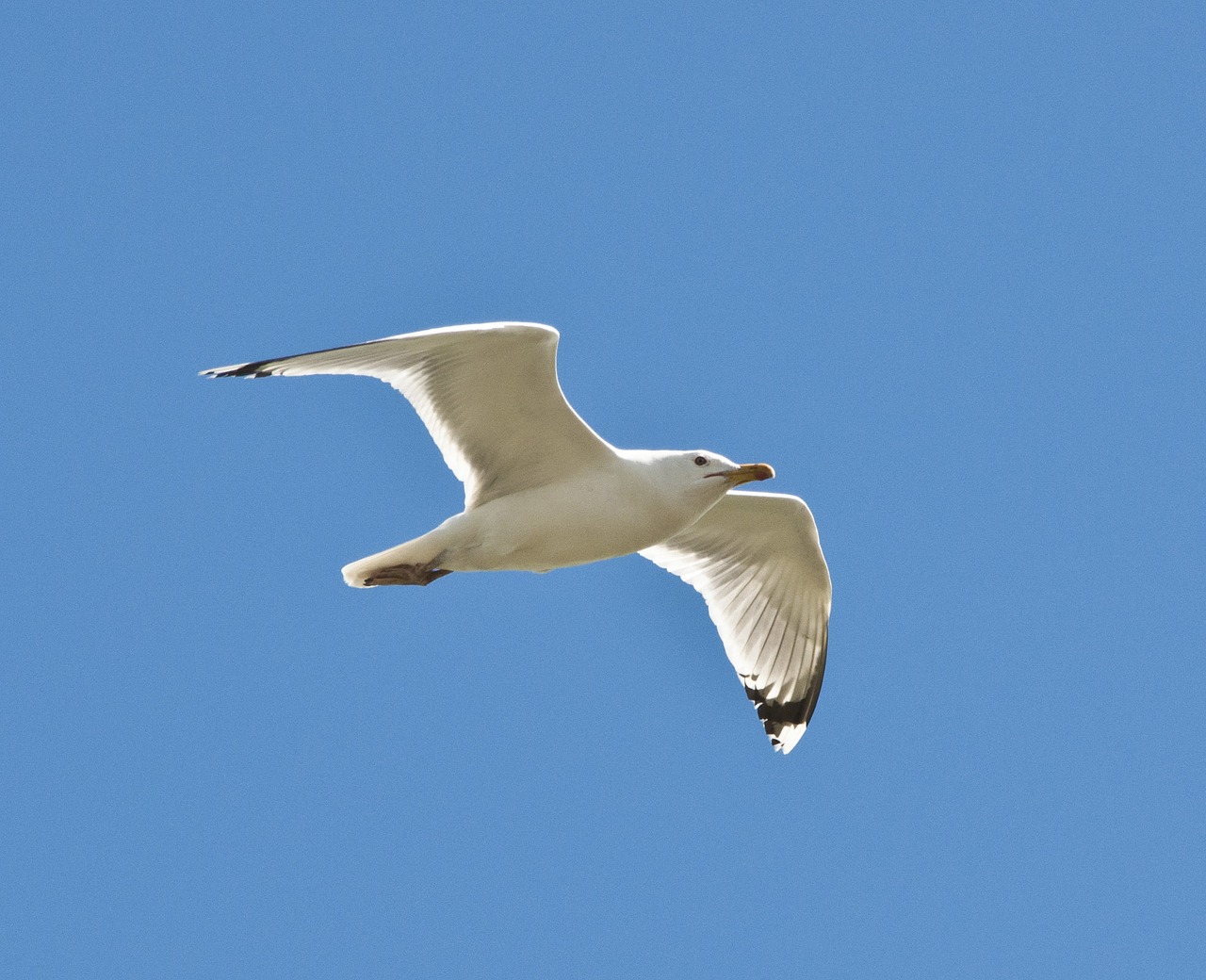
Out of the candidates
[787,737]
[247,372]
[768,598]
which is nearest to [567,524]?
[247,372]

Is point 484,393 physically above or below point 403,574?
above

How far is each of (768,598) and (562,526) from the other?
1897mm

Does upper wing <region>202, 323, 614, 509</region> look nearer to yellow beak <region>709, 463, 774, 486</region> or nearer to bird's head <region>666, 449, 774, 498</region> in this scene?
bird's head <region>666, 449, 774, 498</region>

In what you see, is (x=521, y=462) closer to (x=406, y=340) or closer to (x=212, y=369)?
(x=406, y=340)

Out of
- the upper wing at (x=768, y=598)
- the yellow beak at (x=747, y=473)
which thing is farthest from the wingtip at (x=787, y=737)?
the yellow beak at (x=747, y=473)

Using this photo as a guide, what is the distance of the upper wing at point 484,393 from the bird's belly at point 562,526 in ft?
0.63

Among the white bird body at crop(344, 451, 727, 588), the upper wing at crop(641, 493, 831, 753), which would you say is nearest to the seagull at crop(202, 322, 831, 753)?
the white bird body at crop(344, 451, 727, 588)

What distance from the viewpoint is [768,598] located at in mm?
8469

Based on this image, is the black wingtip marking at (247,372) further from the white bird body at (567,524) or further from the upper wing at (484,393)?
the white bird body at (567,524)

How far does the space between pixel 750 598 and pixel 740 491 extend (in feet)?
2.57

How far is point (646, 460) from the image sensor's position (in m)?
7.04

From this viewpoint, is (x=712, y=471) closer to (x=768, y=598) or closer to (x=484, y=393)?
(x=484, y=393)

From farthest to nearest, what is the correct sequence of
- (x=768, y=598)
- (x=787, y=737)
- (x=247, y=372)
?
1. (x=787, y=737)
2. (x=768, y=598)
3. (x=247, y=372)

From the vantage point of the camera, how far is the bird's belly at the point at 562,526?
22.8ft
